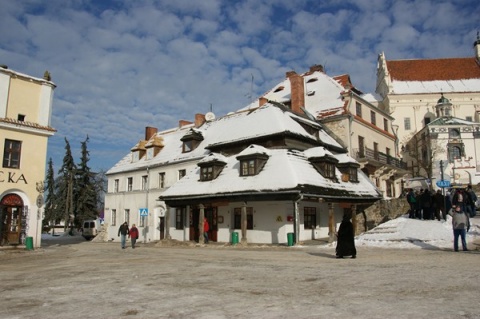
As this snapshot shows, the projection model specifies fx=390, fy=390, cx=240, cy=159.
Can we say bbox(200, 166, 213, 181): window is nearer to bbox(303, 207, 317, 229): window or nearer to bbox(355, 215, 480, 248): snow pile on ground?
bbox(303, 207, 317, 229): window

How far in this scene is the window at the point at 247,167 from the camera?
2456 centimetres

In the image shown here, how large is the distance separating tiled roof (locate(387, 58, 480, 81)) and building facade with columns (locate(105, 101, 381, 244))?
32486mm

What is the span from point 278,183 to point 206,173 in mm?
6866

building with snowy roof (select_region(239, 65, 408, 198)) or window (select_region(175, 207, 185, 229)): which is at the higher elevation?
building with snowy roof (select_region(239, 65, 408, 198))

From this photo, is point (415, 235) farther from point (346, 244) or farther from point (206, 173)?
point (206, 173)

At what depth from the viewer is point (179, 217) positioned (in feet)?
99.0

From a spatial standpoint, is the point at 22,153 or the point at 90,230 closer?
the point at 22,153

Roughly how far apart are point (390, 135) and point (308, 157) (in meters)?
17.0

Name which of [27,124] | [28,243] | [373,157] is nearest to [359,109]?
[373,157]

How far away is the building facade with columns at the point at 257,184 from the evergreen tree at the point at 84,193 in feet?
74.5

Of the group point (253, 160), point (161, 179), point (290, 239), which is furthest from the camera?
point (161, 179)

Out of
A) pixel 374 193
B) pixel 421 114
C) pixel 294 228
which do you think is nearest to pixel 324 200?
pixel 294 228

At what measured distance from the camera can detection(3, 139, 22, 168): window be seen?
73.9 ft

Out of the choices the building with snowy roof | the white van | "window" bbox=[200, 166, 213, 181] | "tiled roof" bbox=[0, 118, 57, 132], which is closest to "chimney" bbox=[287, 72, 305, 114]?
the building with snowy roof
